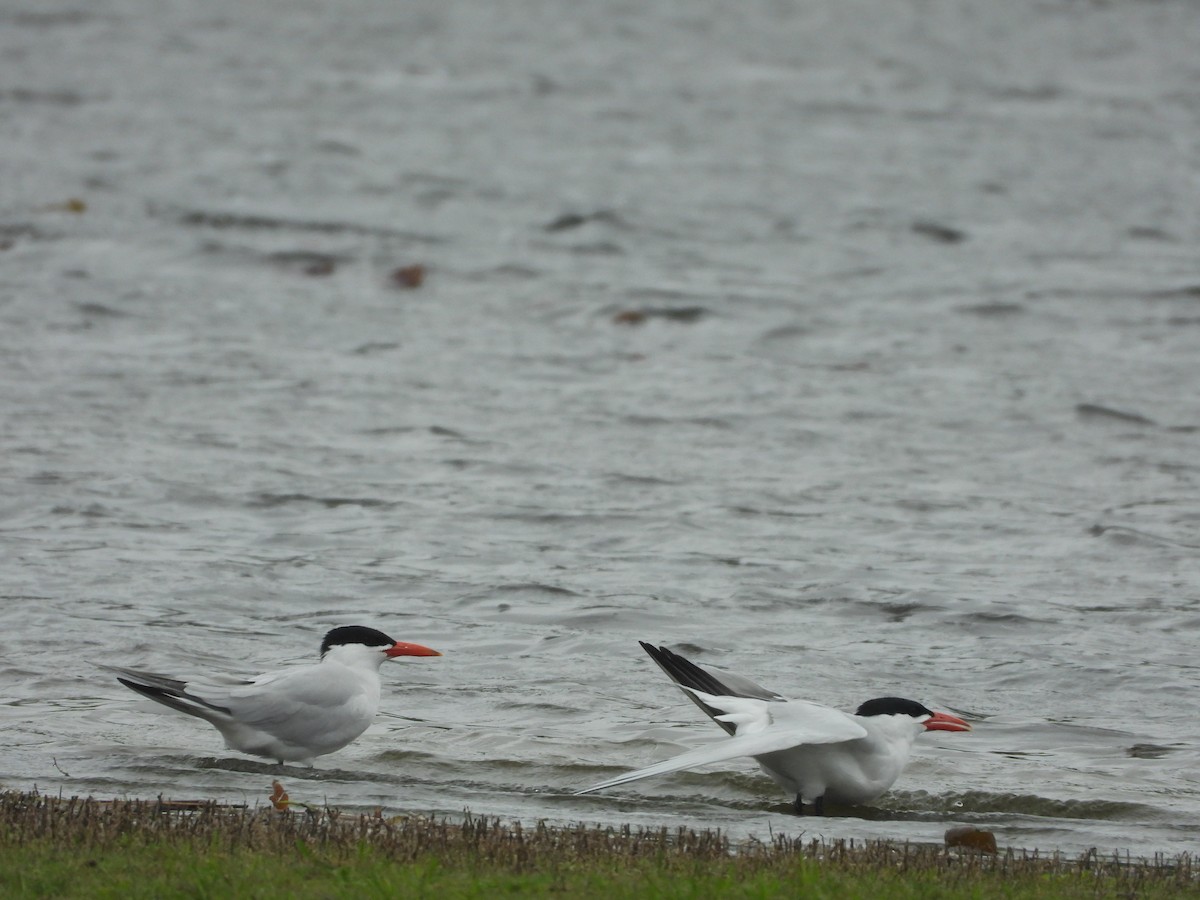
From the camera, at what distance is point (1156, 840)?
281 inches

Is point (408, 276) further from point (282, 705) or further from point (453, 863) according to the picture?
point (453, 863)

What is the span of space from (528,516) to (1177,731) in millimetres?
5447

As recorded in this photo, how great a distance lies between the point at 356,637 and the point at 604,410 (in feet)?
26.6

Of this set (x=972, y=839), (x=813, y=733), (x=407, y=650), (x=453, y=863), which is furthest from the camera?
(x=407, y=650)

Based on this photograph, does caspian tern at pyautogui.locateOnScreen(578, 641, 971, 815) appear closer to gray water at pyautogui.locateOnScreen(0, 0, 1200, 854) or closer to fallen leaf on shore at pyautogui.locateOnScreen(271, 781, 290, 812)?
gray water at pyautogui.locateOnScreen(0, 0, 1200, 854)

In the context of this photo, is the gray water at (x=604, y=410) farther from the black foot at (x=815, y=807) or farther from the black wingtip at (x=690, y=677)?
the black wingtip at (x=690, y=677)

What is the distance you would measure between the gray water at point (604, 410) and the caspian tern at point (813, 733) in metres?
0.22

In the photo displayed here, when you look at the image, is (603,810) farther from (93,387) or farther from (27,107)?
(27,107)

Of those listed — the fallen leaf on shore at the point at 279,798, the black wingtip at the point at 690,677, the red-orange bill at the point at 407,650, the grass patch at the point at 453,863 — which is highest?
the red-orange bill at the point at 407,650

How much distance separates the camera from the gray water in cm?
858

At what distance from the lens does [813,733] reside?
7184mm

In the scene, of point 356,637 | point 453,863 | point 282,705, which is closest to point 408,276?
point 356,637

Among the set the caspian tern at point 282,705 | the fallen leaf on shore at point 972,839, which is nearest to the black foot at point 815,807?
the fallen leaf on shore at point 972,839

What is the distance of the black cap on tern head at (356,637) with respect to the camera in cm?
829
